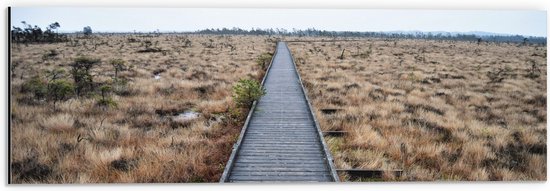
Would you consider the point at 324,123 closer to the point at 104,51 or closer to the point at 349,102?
the point at 349,102

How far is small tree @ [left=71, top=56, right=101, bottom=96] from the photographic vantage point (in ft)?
27.3

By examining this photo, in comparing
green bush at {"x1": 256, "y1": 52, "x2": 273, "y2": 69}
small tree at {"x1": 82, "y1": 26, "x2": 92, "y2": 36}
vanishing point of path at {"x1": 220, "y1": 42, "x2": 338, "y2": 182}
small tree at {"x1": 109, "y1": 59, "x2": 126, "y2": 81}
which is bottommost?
vanishing point of path at {"x1": 220, "y1": 42, "x2": 338, "y2": 182}

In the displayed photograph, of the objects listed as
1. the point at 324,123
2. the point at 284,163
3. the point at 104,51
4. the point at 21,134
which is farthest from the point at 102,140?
the point at 104,51

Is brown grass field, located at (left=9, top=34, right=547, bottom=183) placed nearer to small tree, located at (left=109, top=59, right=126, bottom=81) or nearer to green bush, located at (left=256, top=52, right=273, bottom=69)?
small tree, located at (left=109, top=59, right=126, bottom=81)

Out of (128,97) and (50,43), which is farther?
(128,97)

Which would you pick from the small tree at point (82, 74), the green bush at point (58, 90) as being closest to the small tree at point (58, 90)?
the green bush at point (58, 90)

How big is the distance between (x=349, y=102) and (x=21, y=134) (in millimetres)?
5926

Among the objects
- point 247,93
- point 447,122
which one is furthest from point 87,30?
point 447,122

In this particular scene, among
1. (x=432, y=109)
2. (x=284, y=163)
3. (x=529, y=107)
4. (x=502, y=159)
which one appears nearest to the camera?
(x=284, y=163)

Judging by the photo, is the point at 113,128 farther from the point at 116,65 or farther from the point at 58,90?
the point at 116,65

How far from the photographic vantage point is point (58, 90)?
6891mm

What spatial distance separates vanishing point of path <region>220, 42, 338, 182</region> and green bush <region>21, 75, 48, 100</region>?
301cm

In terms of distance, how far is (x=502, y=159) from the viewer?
5.54m

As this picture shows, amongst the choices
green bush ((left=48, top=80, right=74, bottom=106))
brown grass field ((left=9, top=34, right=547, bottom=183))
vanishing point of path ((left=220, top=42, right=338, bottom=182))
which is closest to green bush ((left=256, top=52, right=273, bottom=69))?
brown grass field ((left=9, top=34, right=547, bottom=183))
